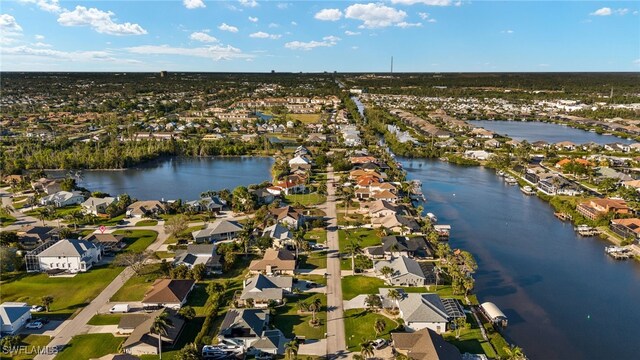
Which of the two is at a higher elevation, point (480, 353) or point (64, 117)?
point (64, 117)

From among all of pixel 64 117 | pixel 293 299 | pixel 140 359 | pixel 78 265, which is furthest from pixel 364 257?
pixel 64 117

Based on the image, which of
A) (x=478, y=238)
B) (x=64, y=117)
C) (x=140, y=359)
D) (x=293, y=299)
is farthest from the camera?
(x=64, y=117)

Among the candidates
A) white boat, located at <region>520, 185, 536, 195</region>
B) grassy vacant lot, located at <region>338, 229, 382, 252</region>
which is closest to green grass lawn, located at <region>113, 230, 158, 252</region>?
grassy vacant lot, located at <region>338, 229, 382, 252</region>

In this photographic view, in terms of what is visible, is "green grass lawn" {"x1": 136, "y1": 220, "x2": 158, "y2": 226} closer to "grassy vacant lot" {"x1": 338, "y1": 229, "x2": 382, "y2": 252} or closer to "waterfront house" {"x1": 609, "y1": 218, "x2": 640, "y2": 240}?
"grassy vacant lot" {"x1": 338, "y1": 229, "x2": 382, "y2": 252}

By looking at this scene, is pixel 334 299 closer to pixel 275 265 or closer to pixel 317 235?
pixel 275 265

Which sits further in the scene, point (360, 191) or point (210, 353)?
point (360, 191)

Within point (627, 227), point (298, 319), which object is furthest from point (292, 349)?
point (627, 227)

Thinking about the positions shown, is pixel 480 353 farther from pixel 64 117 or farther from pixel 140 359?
pixel 64 117
